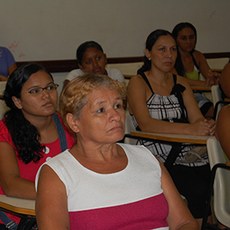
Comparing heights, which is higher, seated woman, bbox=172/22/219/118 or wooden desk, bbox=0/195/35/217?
wooden desk, bbox=0/195/35/217

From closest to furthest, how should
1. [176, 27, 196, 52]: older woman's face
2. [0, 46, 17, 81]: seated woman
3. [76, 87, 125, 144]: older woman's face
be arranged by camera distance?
[76, 87, 125, 144]: older woman's face
[0, 46, 17, 81]: seated woman
[176, 27, 196, 52]: older woman's face

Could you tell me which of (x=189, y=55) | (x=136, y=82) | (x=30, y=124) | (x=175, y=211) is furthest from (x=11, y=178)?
(x=189, y=55)

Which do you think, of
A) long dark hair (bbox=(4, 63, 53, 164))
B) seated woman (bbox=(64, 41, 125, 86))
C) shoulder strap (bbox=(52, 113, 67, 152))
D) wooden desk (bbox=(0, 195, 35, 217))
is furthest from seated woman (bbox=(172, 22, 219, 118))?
wooden desk (bbox=(0, 195, 35, 217))

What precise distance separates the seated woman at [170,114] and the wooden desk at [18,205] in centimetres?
132

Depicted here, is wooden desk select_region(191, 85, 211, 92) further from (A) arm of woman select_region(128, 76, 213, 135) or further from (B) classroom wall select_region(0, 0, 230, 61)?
(B) classroom wall select_region(0, 0, 230, 61)

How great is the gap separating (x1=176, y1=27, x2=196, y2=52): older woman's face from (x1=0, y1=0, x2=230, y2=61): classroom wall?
55cm

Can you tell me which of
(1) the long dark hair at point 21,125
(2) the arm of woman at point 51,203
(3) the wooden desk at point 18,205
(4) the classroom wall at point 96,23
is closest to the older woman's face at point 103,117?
(2) the arm of woman at point 51,203

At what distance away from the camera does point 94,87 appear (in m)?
1.78

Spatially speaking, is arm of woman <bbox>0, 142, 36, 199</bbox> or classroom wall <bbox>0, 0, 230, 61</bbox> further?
classroom wall <bbox>0, 0, 230, 61</bbox>

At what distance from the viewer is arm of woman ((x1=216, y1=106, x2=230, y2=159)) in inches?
97.3

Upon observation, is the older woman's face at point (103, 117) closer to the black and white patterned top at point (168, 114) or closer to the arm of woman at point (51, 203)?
the arm of woman at point (51, 203)

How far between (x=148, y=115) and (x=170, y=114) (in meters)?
0.20

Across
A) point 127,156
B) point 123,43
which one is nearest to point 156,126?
point 127,156

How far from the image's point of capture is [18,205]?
6.36 feet
